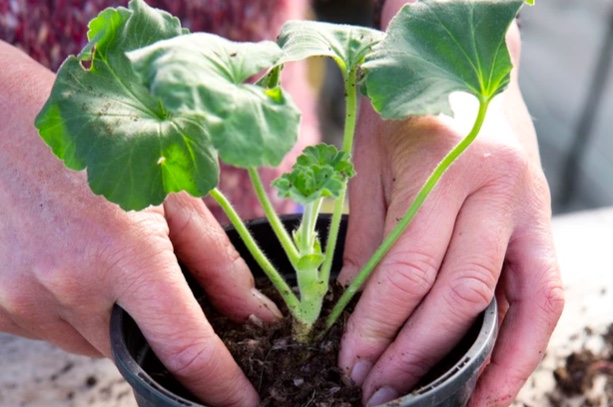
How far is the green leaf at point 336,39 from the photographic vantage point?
2.29 feet

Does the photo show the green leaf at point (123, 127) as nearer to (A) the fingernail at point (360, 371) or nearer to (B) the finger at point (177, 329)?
(B) the finger at point (177, 329)

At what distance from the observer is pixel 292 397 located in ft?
2.50

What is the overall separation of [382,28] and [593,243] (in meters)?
0.53

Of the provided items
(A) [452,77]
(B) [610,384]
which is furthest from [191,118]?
(B) [610,384]

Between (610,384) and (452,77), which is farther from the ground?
(452,77)

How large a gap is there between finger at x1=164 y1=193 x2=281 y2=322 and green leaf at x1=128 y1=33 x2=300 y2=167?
271 mm

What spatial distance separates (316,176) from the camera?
2.15 ft

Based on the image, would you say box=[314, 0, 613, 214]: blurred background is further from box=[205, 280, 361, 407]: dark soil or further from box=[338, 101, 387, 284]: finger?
box=[205, 280, 361, 407]: dark soil

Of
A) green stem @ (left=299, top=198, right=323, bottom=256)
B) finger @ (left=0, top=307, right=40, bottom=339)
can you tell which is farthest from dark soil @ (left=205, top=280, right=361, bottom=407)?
finger @ (left=0, top=307, right=40, bottom=339)

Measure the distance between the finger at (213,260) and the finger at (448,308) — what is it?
16cm

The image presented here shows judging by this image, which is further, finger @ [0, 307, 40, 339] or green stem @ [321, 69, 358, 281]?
finger @ [0, 307, 40, 339]

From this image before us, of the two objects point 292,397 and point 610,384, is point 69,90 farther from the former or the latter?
point 610,384

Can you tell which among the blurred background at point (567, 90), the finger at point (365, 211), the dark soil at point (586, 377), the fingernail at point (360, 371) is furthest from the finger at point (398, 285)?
the blurred background at point (567, 90)

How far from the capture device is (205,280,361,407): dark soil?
0.76 meters
